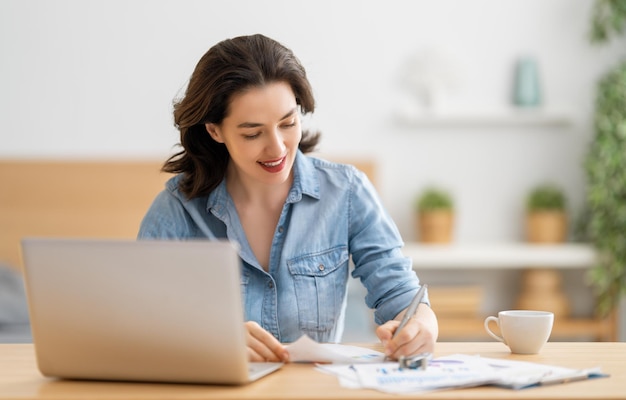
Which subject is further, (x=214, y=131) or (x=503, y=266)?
(x=503, y=266)

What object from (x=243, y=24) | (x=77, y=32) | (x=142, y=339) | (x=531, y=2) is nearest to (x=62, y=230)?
(x=77, y=32)

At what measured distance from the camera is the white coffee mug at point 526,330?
1451 mm

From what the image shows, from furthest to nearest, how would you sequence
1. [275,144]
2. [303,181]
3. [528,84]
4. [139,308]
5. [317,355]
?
1. [528,84]
2. [303,181]
3. [275,144]
4. [317,355]
5. [139,308]

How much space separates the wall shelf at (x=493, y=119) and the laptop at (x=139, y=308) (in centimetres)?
275

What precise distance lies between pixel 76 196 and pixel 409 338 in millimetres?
2754

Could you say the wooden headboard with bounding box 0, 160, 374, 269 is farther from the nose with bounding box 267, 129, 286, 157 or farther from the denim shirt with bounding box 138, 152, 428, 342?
the nose with bounding box 267, 129, 286, 157

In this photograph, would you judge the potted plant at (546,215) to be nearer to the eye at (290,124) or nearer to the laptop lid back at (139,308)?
the eye at (290,124)

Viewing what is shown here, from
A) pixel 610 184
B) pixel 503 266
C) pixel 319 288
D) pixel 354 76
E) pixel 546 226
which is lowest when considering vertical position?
pixel 503 266

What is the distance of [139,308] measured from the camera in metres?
1.17

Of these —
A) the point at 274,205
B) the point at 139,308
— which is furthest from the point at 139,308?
the point at 274,205

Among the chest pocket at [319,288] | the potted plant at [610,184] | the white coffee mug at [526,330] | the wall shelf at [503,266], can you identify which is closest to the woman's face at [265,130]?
the chest pocket at [319,288]

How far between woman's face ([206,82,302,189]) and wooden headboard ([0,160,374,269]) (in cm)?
210

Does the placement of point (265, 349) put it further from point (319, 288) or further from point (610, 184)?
point (610, 184)

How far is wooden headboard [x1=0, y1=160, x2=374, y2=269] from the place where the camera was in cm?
Result: 386
